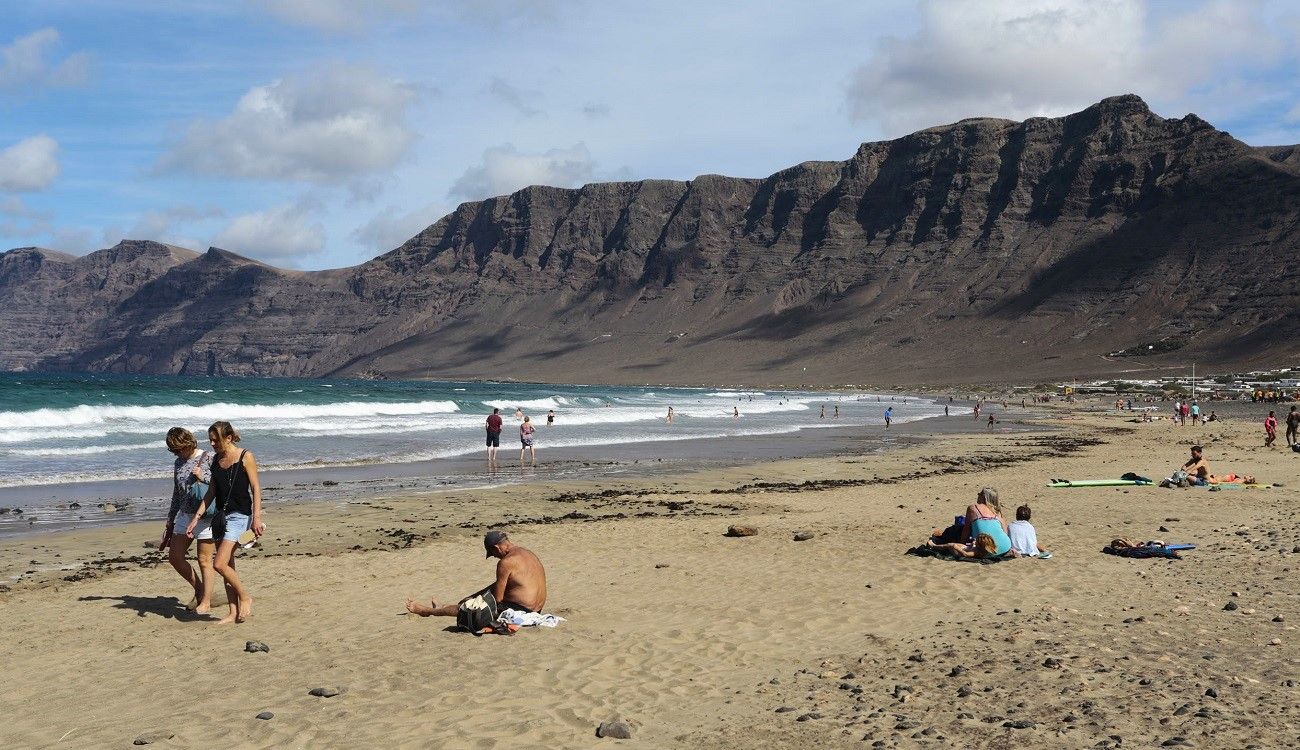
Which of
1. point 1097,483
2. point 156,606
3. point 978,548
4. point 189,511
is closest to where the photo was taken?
point 189,511

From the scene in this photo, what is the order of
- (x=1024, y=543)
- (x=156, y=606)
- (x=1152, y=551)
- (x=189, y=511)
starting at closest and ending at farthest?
(x=189, y=511)
(x=156, y=606)
(x=1152, y=551)
(x=1024, y=543)

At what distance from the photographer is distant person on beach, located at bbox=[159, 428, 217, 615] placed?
9.07 meters

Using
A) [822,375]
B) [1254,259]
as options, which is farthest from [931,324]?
[1254,259]

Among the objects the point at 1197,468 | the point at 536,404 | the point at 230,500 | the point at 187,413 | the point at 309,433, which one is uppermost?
the point at 536,404

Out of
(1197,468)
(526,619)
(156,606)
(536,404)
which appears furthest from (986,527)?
(536,404)

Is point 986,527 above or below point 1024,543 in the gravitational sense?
above

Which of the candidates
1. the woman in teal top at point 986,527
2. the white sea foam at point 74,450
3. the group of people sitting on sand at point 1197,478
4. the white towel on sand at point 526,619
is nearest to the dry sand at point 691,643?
the white towel on sand at point 526,619

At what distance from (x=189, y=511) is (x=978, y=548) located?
8155mm

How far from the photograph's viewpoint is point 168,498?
63.1 ft

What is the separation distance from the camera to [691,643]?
26.5 feet

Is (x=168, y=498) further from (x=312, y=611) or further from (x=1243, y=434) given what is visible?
(x=1243, y=434)

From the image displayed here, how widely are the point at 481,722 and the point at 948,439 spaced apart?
115 feet

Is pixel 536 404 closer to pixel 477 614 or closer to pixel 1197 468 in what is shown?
pixel 1197 468

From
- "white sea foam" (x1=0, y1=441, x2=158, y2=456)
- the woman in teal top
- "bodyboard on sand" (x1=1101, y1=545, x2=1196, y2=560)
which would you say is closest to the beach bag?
the woman in teal top
